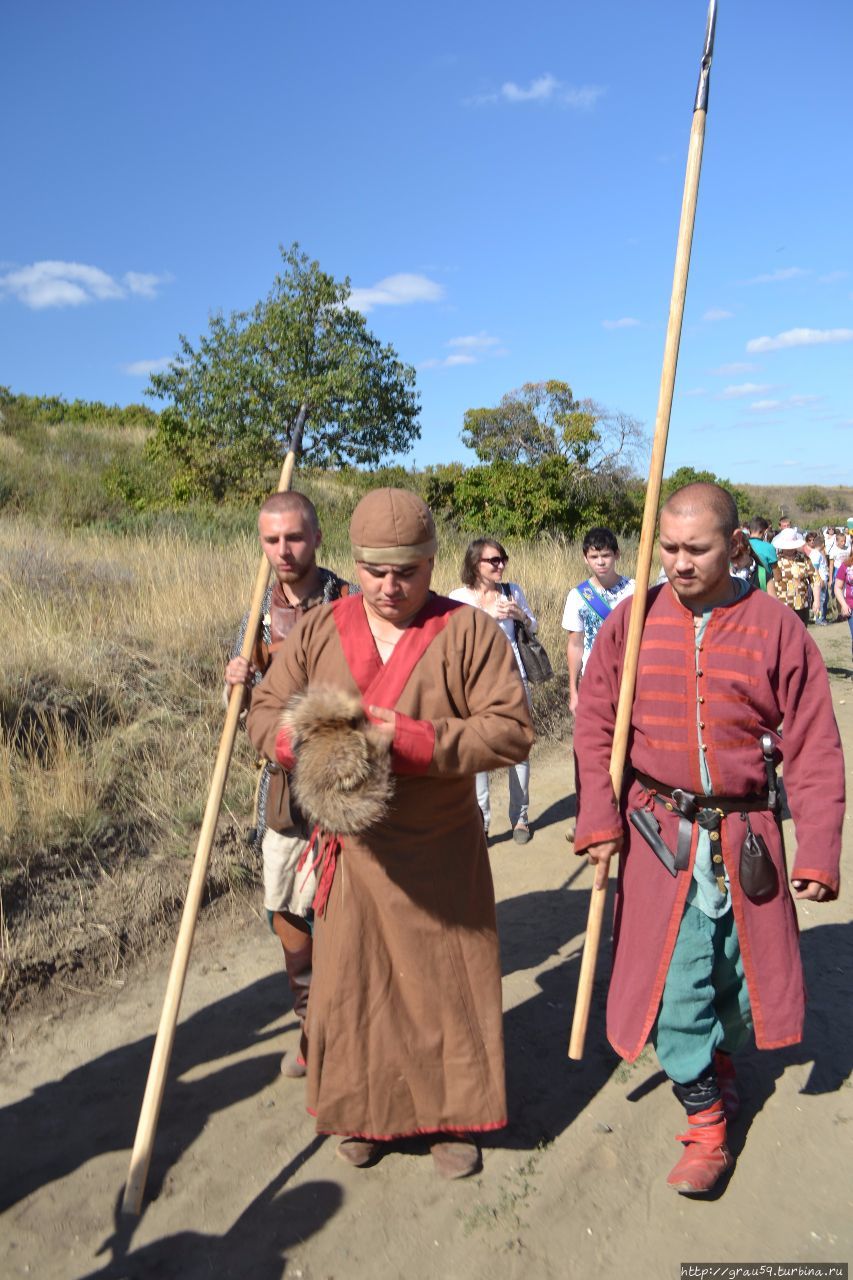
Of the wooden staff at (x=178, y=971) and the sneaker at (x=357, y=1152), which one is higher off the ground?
the wooden staff at (x=178, y=971)

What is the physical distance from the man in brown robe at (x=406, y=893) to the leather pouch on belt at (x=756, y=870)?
30.3 inches

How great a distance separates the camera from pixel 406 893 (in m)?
2.76

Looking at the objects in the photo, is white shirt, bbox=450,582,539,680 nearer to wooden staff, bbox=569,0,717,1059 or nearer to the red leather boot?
wooden staff, bbox=569,0,717,1059

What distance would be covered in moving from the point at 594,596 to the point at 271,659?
2.79 m

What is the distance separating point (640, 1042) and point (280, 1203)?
120 cm

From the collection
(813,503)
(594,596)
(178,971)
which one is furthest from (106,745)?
(813,503)

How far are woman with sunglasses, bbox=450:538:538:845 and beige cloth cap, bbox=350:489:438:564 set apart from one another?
2873 millimetres

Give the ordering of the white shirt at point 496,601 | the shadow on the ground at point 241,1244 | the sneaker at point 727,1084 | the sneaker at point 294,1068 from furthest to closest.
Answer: the white shirt at point 496,601 < the sneaker at point 294,1068 < the sneaker at point 727,1084 < the shadow on the ground at point 241,1244

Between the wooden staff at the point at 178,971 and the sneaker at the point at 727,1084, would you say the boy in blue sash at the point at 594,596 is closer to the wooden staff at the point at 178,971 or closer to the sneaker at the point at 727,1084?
the sneaker at the point at 727,1084

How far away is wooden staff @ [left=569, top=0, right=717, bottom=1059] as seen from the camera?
9.22ft

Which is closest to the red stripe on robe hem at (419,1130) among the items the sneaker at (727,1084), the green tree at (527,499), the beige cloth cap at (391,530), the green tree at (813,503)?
the sneaker at (727,1084)

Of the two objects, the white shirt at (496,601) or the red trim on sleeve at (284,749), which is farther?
the white shirt at (496,601)

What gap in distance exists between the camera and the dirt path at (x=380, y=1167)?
257 cm

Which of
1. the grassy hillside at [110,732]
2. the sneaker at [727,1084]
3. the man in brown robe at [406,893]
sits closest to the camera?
the man in brown robe at [406,893]
